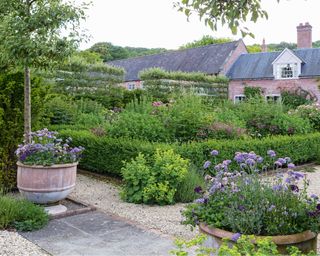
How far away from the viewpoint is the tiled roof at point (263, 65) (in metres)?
25.8

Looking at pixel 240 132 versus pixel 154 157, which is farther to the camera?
pixel 240 132

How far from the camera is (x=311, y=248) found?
11.4 ft

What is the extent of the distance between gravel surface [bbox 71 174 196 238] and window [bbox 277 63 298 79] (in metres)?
21.6

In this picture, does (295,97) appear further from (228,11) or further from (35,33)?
(228,11)

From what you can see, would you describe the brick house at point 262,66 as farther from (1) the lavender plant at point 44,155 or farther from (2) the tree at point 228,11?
(2) the tree at point 228,11

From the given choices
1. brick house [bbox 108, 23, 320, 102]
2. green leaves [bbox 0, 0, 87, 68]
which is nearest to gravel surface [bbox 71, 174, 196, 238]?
green leaves [bbox 0, 0, 87, 68]

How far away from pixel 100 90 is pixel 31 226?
11.7 m

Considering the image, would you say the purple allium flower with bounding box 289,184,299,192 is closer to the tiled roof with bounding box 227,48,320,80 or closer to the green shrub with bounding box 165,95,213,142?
the green shrub with bounding box 165,95,213,142

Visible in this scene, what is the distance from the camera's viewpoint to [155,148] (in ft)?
22.6

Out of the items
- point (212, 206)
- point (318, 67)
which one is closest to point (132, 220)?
point (212, 206)

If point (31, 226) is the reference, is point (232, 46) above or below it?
above

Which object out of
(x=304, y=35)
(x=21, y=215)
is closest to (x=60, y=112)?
(x=21, y=215)

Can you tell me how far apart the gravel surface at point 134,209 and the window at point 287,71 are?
21.6 metres

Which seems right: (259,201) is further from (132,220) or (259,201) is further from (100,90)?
(100,90)
